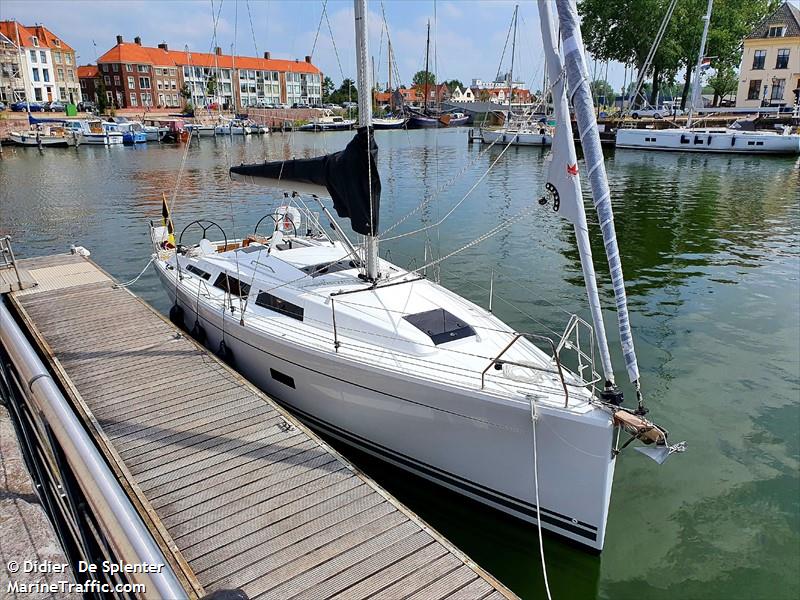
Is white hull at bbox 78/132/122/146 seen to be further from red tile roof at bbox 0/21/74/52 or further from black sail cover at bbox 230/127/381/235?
black sail cover at bbox 230/127/381/235

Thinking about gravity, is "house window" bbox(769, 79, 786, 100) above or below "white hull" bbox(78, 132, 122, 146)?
above

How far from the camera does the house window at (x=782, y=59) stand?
212 ft

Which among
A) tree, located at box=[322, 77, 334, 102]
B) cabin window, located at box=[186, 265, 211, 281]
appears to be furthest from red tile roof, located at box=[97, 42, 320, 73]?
cabin window, located at box=[186, 265, 211, 281]

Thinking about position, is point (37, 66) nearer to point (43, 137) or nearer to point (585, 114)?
point (43, 137)

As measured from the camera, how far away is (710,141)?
169 ft

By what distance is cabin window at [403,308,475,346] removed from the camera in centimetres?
878

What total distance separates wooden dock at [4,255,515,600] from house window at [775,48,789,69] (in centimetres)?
7929

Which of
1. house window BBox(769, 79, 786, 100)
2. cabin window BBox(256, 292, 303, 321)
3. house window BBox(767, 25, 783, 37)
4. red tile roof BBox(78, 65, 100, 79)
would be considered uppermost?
red tile roof BBox(78, 65, 100, 79)

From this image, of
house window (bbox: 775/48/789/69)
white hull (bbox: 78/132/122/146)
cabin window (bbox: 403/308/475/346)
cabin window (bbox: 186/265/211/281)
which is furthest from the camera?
white hull (bbox: 78/132/122/146)

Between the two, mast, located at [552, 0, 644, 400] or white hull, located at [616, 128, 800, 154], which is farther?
white hull, located at [616, 128, 800, 154]

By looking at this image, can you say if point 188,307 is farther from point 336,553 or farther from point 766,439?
point 766,439

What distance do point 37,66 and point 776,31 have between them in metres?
107

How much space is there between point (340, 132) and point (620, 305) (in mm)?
93541

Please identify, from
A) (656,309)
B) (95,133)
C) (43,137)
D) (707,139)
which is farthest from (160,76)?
(656,309)
